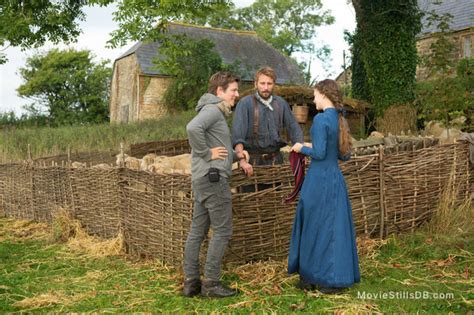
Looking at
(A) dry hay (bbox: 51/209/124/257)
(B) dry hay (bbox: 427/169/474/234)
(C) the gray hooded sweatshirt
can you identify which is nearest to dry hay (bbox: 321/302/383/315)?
(C) the gray hooded sweatshirt

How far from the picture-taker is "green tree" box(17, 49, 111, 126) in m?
34.5

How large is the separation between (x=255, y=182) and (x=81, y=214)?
3.38 m

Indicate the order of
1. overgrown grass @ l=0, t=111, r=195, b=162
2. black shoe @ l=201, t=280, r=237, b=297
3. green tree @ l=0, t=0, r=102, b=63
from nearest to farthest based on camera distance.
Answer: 1. black shoe @ l=201, t=280, r=237, b=297
2. green tree @ l=0, t=0, r=102, b=63
3. overgrown grass @ l=0, t=111, r=195, b=162

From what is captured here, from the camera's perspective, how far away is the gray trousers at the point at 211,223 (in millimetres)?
4566

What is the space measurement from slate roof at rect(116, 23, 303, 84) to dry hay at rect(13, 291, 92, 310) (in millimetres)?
24788

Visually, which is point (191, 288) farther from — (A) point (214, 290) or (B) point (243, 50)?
(B) point (243, 50)

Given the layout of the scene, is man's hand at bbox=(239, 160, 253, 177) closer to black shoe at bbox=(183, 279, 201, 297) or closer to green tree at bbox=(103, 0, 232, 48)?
black shoe at bbox=(183, 279, 201, 297)

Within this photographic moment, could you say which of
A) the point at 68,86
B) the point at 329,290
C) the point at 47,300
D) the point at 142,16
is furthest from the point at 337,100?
the point at 68,86

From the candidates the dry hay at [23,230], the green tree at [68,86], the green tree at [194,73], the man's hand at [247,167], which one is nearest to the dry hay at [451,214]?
the man's hand at [247,167]

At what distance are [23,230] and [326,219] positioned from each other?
19.1 ft

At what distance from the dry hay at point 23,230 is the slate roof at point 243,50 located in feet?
68.8

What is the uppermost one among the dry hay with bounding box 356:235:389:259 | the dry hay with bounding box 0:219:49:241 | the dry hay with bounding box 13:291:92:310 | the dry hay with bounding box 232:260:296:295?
the dry hay with bounding box 356:235:389:259

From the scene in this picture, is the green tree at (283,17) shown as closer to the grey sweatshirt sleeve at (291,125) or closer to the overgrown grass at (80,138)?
the overgrown grass at (80,138)

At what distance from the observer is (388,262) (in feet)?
18.6
